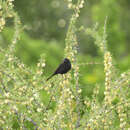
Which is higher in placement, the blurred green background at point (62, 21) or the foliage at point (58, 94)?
the blurred green background at point (62, 21)

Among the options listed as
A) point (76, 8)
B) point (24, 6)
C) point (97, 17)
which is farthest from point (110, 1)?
point (76, 8)

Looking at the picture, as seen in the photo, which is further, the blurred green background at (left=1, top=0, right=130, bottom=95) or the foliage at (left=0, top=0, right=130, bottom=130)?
the blurred green background at (left=1, top=0, right=130, bottom=95)

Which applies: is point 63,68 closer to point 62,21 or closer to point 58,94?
point 58,94

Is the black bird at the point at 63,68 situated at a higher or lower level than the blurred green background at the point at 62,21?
lower

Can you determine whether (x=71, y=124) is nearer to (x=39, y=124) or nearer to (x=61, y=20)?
(x=39, y=124)

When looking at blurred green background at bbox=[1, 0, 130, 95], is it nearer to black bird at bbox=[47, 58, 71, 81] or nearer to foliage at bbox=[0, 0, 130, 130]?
foliage at bbox=[0, 0, 130, 130]

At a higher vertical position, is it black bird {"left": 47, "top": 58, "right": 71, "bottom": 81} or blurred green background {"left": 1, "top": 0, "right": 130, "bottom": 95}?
blurred green background {"left": 1, "top": 0, "right": 130, "bottom": 95}

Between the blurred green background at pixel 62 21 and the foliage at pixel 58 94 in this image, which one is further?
the blurred green background at pixel 62 21

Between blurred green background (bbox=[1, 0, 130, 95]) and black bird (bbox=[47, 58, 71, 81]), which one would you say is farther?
blurred green background (bbox=[1, 0, 130, 95])

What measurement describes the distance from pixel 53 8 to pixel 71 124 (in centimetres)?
1691

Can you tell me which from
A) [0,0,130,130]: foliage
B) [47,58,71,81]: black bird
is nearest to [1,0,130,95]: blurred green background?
[0,0,130,130]: foliage

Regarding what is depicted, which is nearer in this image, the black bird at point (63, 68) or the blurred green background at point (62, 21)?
the black bird at point (63, 68)

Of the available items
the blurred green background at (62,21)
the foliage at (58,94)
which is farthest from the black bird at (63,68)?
the blurred green background at (62,21)

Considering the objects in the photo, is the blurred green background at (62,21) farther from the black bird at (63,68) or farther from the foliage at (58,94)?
the black bird at (63,68)
